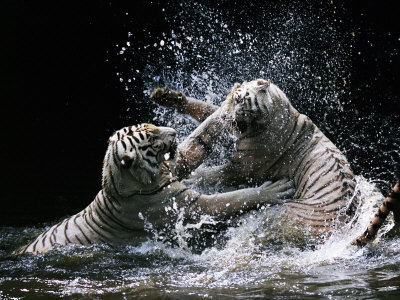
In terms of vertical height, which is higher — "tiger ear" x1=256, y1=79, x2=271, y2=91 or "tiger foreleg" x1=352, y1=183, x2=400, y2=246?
"tiger ear" x1=256, y1=79, x2=271, y2=91

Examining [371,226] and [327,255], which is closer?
[371,226]

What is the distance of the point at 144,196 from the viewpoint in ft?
8.89

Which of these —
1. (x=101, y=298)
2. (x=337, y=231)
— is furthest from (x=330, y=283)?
(x=101, y=298)

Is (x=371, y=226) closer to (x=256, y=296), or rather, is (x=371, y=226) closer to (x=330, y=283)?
(x=330, y=283)

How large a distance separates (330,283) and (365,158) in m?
2.78

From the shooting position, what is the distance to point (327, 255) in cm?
249

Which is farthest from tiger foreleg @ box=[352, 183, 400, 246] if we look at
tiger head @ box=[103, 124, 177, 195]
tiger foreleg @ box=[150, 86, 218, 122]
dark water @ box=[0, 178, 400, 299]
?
tiger foreleg @ box=[150, 86, 218, 122]

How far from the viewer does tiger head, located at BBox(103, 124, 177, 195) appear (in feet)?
8.69

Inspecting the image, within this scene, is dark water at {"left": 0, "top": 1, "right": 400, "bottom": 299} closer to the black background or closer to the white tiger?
the white tiger

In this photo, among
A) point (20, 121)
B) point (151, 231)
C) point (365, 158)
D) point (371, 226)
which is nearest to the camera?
point (371, 226)

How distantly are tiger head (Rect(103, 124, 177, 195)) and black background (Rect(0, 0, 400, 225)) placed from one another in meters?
3.05

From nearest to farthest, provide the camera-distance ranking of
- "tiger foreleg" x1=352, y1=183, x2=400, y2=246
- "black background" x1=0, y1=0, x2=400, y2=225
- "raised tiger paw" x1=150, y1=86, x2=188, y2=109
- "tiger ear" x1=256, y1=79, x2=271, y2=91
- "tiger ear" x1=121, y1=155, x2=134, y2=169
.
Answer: "tiger foreleg" x1=352, y1=183, x2=400, y2=246 < "tiger ear" x1=121, y1=155, x2=134, y2=169 < "tiger ear" x1=256, y1=79, x2=271, y2=91 < "raised tiger paw" x1=150, y1=86, x2=188, y2=109 < "black background" x1=0, y1=0, x2=400, y2=225

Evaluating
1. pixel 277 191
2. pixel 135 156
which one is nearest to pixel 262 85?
pixel 277 191

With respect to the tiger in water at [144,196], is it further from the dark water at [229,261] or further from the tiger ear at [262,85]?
the tiger ear at [262,85]
